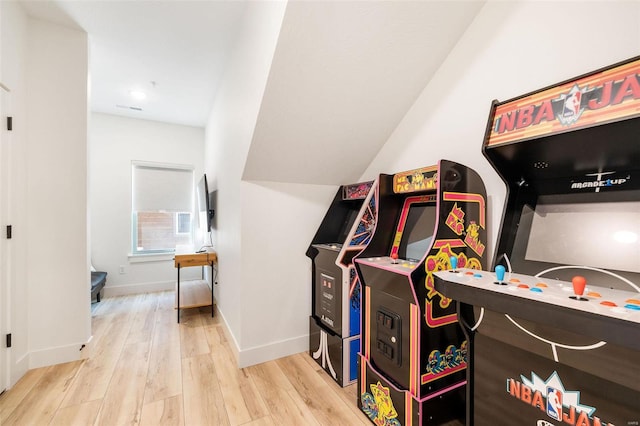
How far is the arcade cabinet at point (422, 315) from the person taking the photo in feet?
4.57

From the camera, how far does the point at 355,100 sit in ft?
6.32

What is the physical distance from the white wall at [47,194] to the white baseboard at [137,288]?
2.10 m

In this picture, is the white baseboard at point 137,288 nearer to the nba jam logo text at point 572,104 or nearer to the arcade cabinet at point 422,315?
the arcade cabinet at point 422,315

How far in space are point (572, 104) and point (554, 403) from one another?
103cm

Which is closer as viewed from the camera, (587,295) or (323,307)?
(587,295)

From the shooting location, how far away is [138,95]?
3.58 m

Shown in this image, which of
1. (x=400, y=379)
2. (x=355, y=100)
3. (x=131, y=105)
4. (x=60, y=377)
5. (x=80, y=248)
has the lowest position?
(x=60, y=377)

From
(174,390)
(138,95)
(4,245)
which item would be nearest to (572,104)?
(174,390)

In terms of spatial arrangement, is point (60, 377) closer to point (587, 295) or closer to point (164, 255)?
point (164, 255)

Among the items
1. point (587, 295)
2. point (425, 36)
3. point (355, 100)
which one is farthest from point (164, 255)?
point (587, 295)

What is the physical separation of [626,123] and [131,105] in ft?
16.2

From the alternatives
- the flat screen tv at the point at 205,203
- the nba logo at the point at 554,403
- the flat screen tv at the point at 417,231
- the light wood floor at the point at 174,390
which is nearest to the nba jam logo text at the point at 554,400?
the nba logo at the point at 554,403

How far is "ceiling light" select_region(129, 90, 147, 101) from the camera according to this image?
3.50 metres

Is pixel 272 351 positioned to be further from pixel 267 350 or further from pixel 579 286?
pixel 579 286
